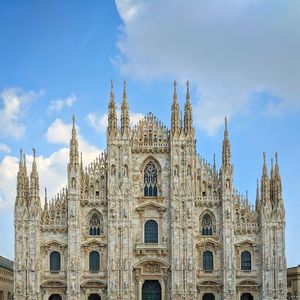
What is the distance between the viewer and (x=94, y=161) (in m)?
66.2

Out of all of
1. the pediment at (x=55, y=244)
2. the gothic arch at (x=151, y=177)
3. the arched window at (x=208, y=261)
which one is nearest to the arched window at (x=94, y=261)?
the pediment at (x=55, y=244)

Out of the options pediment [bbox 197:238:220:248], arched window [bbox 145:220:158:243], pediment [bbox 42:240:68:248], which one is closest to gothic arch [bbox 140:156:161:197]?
arched window [bbox 145:220:158:243]

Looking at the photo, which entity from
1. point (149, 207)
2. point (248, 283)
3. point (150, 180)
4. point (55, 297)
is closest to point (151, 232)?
point (149, 207)

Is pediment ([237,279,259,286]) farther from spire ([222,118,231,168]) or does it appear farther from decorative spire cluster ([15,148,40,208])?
decorative spire cluster ([15,148,40,208])

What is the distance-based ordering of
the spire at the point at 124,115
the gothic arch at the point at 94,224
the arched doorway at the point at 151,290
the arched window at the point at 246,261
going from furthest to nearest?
1. the spire at the point at 124,115
2. the gothic arch at the point at 94,224
3. the arched window at the point at 246,261
4. the arched doorway at the point at 151,290

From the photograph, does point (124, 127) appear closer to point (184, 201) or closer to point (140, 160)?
point (140, 160)

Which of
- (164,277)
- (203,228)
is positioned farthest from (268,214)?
(164,277)

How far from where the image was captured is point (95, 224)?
2571 inches

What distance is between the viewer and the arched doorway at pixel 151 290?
64.7 m

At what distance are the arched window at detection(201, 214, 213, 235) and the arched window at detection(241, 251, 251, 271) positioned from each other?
3.77 meters

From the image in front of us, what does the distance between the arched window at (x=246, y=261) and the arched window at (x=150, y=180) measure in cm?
1031

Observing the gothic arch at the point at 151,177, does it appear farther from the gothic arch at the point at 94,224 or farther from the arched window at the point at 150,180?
the gothic arch at the point at 94,224

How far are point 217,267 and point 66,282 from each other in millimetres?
14361

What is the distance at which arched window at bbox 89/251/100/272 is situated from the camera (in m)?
64.5
